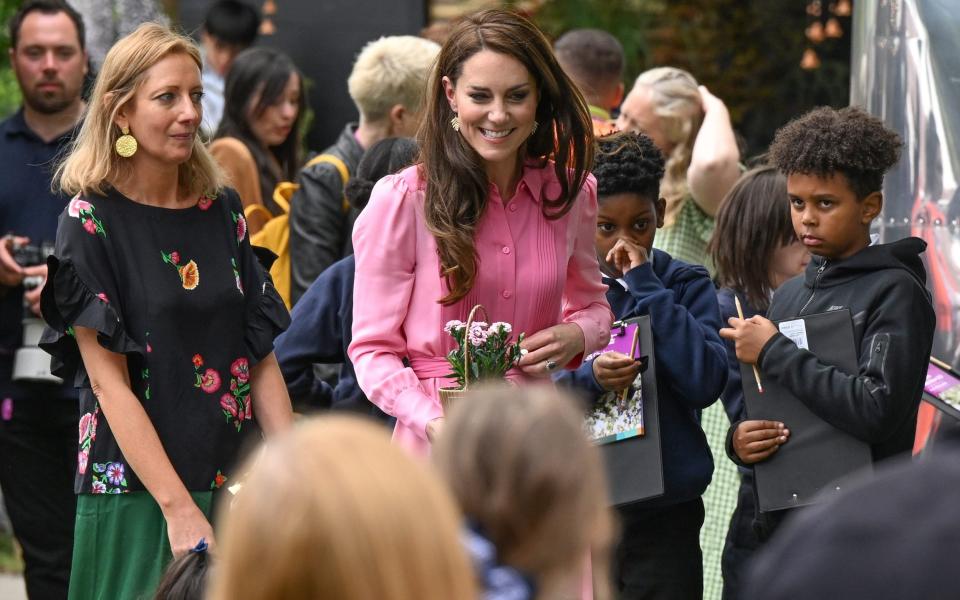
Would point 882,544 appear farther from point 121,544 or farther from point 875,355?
point 121,544

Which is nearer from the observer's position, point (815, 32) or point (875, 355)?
point (875, 355)

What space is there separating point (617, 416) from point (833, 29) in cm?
641

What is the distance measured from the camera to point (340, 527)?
156 centimetres

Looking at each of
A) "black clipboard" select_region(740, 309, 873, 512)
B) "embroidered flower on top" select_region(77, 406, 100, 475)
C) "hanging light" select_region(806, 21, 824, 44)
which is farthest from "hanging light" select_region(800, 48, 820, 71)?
"embroidered flower on top" select_region(77, 406, 100, 475)

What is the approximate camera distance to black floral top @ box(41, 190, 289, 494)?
358 cm

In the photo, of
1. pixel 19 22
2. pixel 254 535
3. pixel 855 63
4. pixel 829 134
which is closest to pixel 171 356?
pixel 829 134

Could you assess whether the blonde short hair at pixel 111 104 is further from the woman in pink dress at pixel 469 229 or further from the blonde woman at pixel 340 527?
the blonde woman at pixel 340 527

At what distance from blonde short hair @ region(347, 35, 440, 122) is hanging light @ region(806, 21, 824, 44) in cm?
474

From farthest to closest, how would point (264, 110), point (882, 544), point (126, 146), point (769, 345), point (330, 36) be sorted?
1. point (330, 36)
2. point (264, 110)
3. point (769, 345)
4. point (126, 146)
5. point (882, 544)

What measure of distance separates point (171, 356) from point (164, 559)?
0.51 metres

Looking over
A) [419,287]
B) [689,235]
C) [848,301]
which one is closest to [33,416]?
[419,287]

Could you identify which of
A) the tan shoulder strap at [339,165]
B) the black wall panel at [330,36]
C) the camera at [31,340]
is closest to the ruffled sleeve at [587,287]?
the tan shoulder strap at [339,165]

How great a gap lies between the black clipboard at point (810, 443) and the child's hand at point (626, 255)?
0.45 metres

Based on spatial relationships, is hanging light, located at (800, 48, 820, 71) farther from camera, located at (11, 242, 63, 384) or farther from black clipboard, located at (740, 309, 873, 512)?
black clipboard, located at (740, 309, 873, 512)
